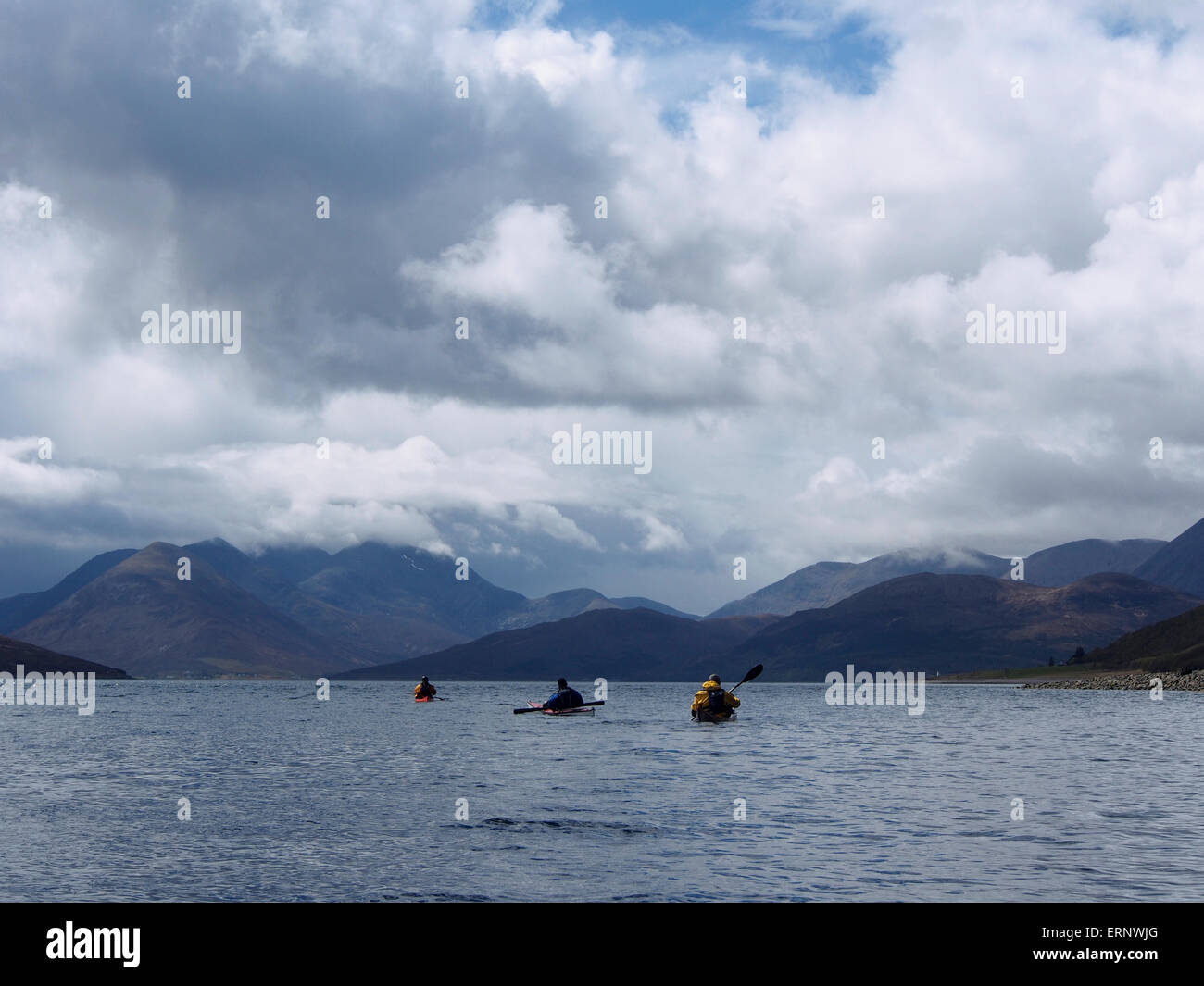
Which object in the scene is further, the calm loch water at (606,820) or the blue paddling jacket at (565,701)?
the blue paddling jacket at (565,701)

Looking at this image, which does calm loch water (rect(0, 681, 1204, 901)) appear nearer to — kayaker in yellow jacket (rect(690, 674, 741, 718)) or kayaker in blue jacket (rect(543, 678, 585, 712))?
kayaker in yellow jacket (rect(690, 674, 741, 718))

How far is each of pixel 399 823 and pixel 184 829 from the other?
27.6 feet
